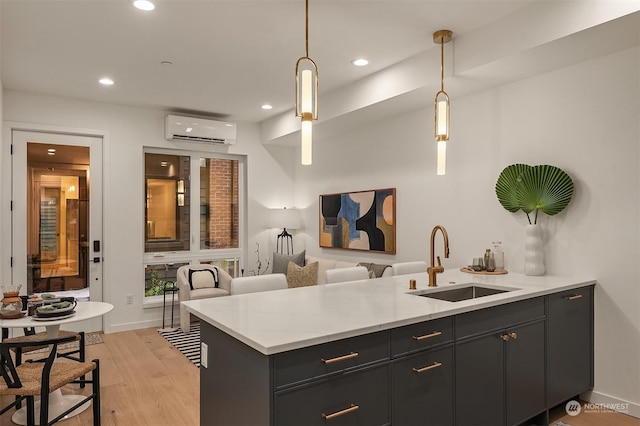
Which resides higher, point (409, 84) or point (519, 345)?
point (409, 84)

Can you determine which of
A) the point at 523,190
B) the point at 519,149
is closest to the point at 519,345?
the point at 523,190

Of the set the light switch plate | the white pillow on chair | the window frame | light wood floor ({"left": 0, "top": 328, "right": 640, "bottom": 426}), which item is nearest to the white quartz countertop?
the light switch plate

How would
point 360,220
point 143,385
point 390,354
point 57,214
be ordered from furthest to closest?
point 360,220 → point 57,214 → point 143,385 → point 390,354

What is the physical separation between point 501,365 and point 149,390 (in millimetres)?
A: 2610

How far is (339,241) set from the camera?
5504 millimetres

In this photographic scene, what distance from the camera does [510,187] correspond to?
3518mm

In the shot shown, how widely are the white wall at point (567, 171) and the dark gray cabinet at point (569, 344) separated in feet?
0.30

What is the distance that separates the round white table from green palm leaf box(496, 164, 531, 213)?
3.14 metres

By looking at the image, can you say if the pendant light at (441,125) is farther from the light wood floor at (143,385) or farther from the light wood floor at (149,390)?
the light wood floor at (143,385)

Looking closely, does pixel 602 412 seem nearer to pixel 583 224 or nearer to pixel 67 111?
pixel 583 224

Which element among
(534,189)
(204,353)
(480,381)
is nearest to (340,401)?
(204,353)

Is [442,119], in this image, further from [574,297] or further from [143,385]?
[143,385]

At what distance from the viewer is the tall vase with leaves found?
3213 mm

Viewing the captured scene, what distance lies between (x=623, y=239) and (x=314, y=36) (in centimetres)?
262
